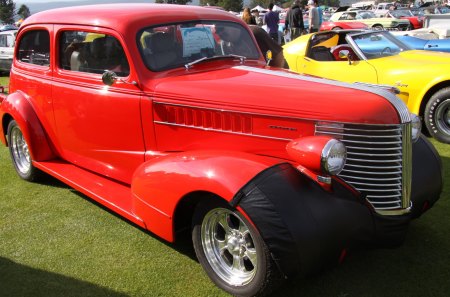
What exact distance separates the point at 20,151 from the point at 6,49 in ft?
35.2

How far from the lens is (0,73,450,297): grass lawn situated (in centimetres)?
293

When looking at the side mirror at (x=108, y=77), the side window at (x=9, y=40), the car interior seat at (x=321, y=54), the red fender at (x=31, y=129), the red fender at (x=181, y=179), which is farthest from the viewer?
the side window at (x=9, y=40)

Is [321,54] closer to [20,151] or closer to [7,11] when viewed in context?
[20,151]

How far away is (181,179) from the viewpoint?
2.91m

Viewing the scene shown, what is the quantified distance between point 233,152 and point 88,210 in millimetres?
1925

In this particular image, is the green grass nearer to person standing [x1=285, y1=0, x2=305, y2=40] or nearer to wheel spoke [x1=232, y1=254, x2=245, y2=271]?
wheel spoke [x1=232, y1=254, x2=245, y2=271]

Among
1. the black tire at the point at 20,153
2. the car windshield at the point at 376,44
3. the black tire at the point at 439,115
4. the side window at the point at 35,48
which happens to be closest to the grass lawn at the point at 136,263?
the black tire at the point at 20,153

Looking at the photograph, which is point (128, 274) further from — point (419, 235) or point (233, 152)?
point (419, 235)

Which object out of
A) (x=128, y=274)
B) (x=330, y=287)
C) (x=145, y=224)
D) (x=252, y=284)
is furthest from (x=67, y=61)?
(x=330, y=287)

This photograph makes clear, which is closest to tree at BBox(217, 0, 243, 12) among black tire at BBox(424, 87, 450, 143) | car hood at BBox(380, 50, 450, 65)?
car hood at BBox(380, 50, 450, 65)

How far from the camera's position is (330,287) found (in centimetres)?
291

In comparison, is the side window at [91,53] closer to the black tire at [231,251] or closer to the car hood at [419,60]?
the black tire at [231,251]

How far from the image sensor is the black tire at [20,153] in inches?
194

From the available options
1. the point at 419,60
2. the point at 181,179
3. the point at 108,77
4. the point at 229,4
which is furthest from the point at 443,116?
the point at 229,4
